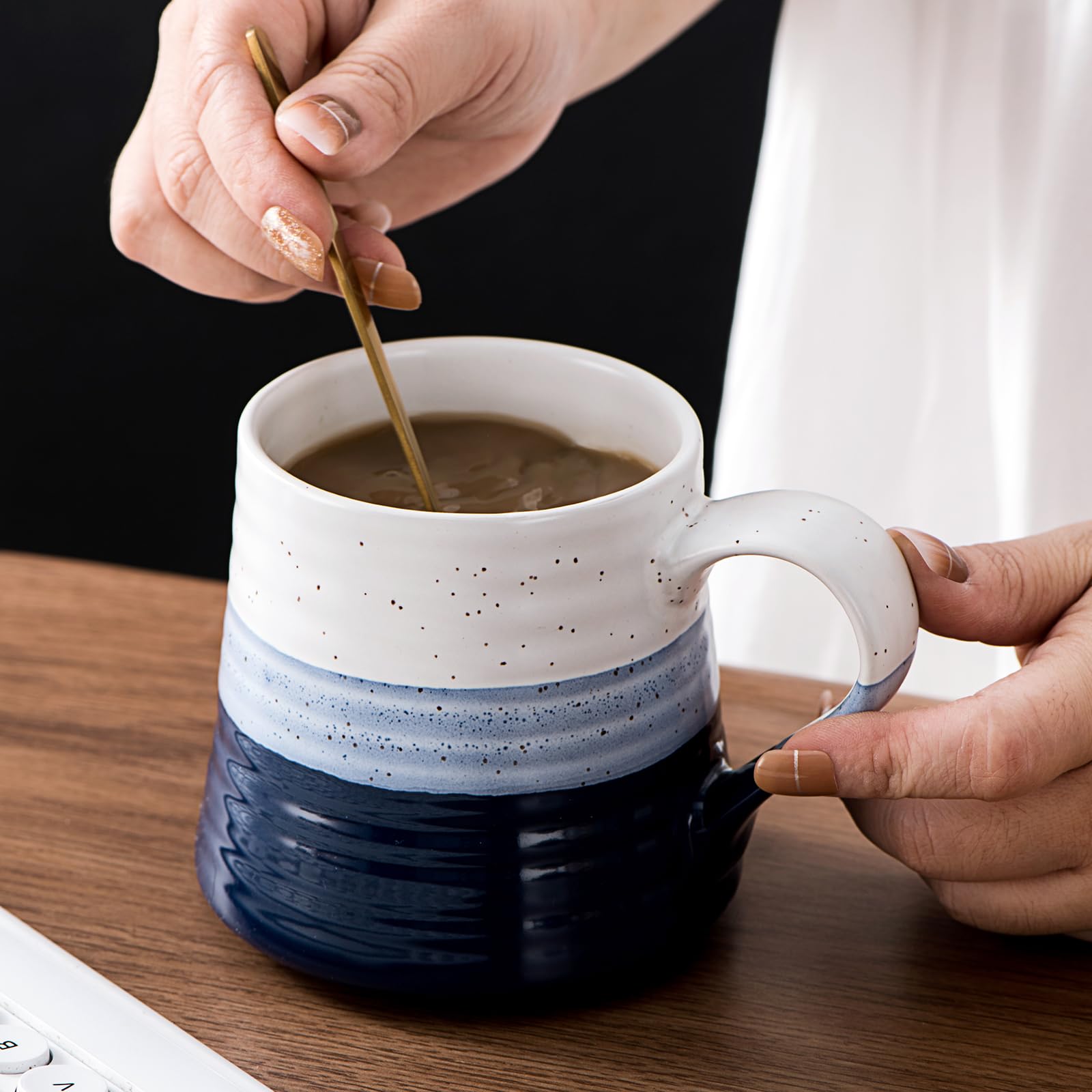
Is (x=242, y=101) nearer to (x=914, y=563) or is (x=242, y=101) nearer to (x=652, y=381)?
(x=652, y=381)

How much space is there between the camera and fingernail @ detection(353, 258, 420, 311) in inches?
25.8

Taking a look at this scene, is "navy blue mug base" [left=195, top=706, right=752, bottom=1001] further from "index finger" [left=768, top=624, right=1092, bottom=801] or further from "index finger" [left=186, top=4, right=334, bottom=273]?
"index finger" [left=186, top=4, right=334, bottom=273]

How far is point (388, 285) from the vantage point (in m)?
0.65

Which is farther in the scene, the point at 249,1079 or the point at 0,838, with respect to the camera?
the point at 0,838

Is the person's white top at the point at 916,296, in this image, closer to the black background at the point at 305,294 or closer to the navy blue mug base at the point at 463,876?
the navy blue mug base at the point at 463,876

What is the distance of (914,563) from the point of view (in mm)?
568

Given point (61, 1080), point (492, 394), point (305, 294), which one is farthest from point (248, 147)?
point (305, 294)

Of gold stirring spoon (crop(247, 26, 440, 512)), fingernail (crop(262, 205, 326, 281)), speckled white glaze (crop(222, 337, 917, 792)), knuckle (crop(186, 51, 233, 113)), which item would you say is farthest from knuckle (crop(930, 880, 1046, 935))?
knuckle (crop(186, 51, 233, 113))

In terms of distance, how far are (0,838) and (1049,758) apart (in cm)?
46

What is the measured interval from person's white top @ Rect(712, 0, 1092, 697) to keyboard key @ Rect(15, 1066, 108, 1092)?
0.78 m

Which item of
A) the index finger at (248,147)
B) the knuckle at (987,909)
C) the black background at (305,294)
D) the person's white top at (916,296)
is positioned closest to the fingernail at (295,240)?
the index finger at (248,147)

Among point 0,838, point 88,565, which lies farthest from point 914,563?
point 88,565

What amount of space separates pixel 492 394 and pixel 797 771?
226mm

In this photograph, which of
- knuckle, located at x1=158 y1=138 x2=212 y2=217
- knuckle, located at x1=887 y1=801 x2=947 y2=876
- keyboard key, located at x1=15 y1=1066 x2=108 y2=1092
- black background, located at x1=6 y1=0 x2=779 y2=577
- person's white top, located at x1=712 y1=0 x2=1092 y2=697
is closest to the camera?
keyboard key, located at x1=15 y1=1066 x2=108 y2=1092
